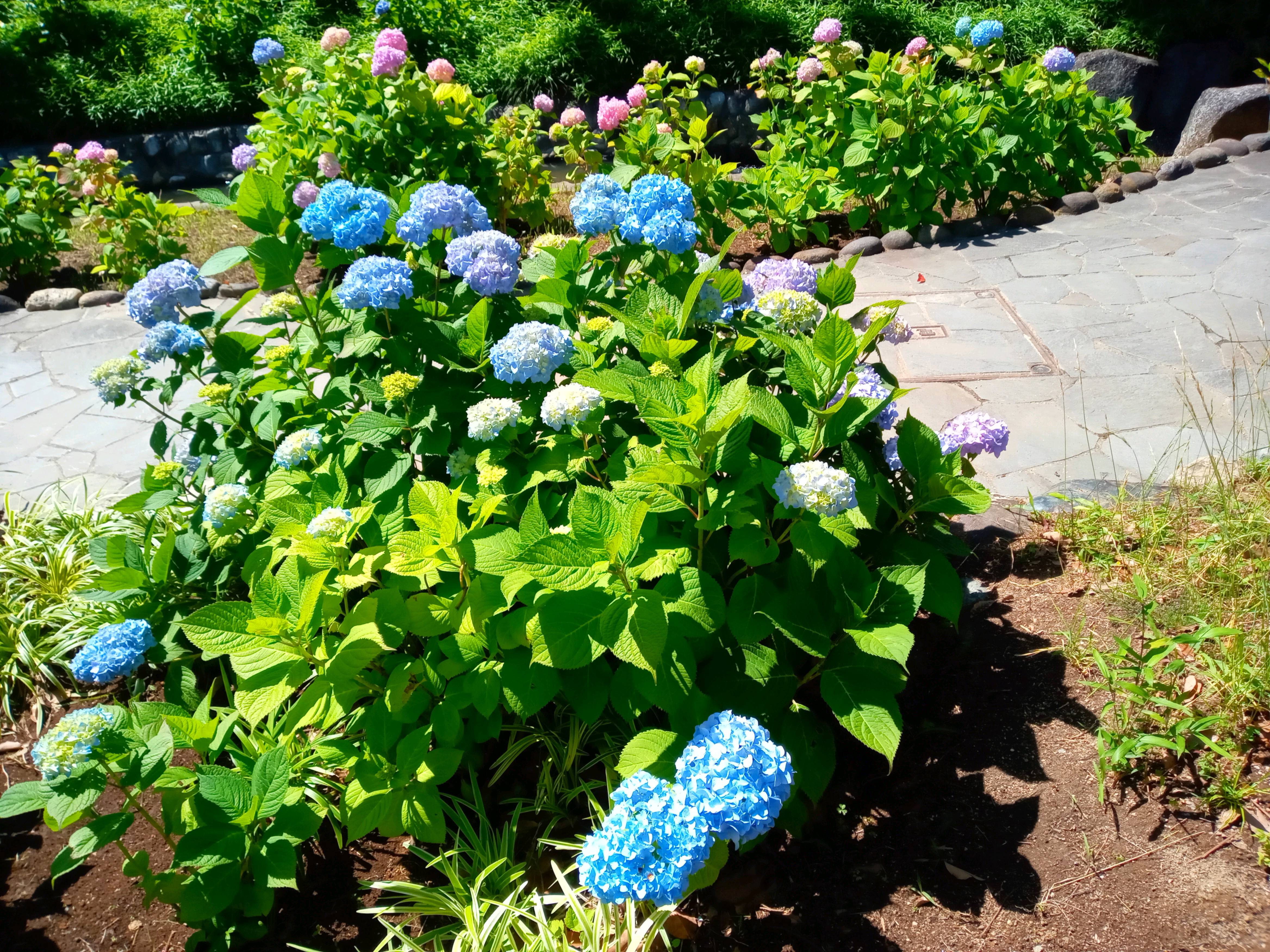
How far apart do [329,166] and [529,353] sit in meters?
2.74

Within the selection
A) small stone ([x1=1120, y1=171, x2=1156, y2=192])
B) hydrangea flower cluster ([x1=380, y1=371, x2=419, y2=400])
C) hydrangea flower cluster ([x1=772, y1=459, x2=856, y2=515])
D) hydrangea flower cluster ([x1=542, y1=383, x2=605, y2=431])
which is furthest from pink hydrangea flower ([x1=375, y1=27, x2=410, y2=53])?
small stone ([x1=1120, y1=171, x2=1156, y2=192])

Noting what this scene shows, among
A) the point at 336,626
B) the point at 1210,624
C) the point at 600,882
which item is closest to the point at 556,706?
the point at 336,626

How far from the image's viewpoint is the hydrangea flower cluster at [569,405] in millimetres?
1747

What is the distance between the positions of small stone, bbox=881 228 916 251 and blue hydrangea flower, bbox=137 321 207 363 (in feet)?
13.3

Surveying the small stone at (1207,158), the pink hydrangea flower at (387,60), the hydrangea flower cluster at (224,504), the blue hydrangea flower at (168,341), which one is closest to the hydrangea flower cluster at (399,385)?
the hydrangea flower cluster at (224,504)

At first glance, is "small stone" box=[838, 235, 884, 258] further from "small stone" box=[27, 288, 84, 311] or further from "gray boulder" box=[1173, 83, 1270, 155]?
"small stone" box=[27, 288, 84, 311]

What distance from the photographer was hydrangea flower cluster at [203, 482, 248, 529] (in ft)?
6.81

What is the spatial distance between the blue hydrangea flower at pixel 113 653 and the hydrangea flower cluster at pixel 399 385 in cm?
76

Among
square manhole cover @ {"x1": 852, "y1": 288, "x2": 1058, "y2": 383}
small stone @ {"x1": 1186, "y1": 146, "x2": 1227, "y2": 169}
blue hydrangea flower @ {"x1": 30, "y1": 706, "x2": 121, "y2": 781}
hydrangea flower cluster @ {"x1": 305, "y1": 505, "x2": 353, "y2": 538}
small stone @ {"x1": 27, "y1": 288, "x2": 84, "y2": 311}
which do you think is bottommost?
small stone @ {"x1": 27, "y1": 288, "x2": 84, "y2": 311}

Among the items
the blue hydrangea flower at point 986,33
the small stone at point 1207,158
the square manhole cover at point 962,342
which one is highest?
the blue hydrangea flower at point 986,33

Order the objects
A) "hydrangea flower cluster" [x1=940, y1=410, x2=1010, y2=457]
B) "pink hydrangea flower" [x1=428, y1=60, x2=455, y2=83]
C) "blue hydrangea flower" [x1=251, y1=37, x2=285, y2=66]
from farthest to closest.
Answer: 1. "blue hydrangea flower" [x1=251, y1=37, x2=285, y2=66]
2. "pink hydrangea flower" [x1=428, y1=60, x2=455, y2=83]
3. "hydrangea flower cluster" [x1=940, y1=410, x2=1010, y2=457]

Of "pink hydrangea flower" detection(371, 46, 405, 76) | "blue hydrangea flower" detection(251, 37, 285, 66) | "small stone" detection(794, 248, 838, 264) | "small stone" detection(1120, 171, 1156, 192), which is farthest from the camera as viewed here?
"small stone" detection(1120, 171, 1156, 192)

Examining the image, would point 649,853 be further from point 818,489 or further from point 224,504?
point 224,504

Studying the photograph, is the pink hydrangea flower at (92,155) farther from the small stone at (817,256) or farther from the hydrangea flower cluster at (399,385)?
the hydrangea flower cluster at (399,385)
